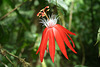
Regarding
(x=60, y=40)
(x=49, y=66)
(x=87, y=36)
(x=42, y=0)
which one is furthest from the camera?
(x=87, y=36)

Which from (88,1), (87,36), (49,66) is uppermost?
(88,1)

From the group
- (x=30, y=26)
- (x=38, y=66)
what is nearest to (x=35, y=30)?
(x=30, y=26)

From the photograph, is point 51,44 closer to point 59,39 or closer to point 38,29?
point 59,39

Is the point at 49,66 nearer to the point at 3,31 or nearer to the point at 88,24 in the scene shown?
the point at 3,31

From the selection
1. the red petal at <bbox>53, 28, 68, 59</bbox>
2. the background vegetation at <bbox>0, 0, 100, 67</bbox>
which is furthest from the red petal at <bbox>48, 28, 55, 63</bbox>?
the background vegetation at <bbox>0, 0, 100, 67</bbox>

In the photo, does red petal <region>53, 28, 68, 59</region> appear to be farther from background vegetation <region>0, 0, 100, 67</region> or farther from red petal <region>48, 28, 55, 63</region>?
background vegetation <region>0, 0, 100, 67</region>

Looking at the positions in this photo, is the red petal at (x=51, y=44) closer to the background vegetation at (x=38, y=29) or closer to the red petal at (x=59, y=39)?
the red petal at (x=59, y=39)

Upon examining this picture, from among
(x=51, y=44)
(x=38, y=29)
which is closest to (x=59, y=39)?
(x=51, y=44)

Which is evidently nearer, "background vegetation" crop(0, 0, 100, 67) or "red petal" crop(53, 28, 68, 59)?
"red petal" crop(53, 28, 68, 59)

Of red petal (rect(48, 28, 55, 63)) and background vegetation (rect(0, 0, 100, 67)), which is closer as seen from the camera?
red petal (rect(48, 28, 55, 63))
